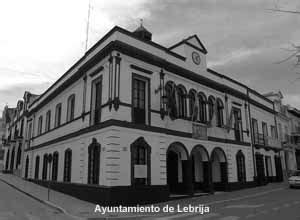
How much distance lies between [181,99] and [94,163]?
7216mm

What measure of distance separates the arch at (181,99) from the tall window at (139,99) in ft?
10.7

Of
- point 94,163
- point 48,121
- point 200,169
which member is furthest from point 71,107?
point 200,169

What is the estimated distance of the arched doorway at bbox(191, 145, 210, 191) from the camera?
18609 mm

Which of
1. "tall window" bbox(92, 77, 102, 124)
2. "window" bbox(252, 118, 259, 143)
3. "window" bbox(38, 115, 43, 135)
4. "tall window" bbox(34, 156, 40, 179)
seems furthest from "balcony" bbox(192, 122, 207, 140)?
"window" bbox(38, 115, 43, 135)

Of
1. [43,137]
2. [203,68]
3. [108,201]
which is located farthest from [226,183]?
[43,137]

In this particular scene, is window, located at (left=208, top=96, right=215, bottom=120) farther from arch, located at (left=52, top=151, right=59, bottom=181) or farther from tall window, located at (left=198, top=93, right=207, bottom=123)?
arch, located at (left=52, top=151, right=59, bottom=181)

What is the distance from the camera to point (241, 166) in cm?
2191

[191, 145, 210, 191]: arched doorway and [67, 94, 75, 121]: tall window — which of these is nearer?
[191, 145, 210, 191]: arched doorway

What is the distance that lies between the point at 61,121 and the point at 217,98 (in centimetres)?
1226

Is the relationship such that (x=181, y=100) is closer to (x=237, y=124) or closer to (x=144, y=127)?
(x=144, y=127)

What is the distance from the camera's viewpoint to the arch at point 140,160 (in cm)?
1364

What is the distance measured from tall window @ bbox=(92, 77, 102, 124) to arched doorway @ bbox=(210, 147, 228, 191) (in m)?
9.37

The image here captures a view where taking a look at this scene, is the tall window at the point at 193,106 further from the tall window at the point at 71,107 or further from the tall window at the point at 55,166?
the tall window at the point at 55,166

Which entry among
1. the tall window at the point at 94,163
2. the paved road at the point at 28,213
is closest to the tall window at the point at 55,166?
the tall window at the point at 94,163
